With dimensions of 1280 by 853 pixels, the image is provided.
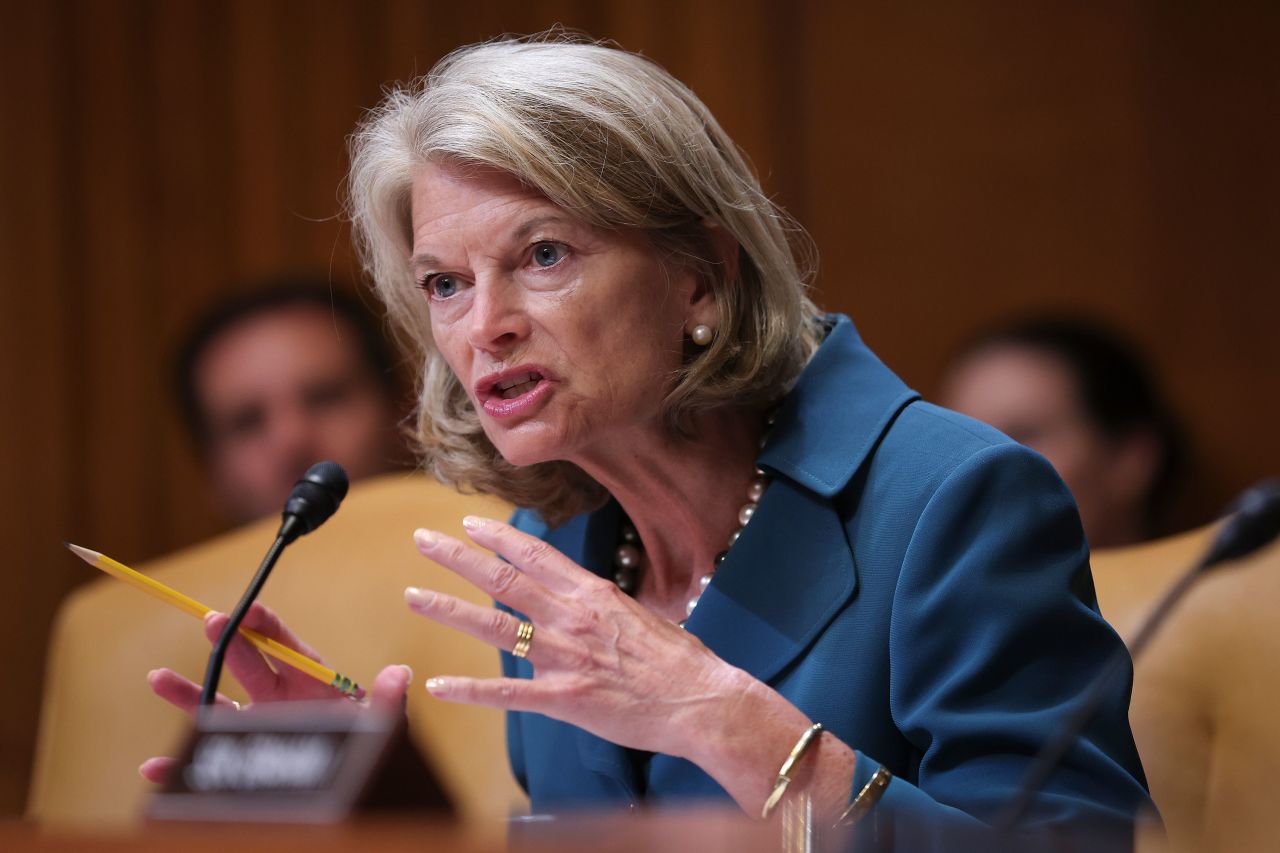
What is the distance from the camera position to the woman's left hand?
137 cm

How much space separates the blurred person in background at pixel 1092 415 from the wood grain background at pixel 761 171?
0.32 feet

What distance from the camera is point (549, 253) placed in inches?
65.1

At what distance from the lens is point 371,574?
8.80ft

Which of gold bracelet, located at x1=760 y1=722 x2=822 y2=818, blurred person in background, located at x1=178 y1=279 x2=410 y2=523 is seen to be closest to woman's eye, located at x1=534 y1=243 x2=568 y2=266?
gold bracelet, located at x1=760 y1=722 x2=822 y2=818

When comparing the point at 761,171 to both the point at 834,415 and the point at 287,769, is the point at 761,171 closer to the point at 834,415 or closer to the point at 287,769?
the point at 834,415

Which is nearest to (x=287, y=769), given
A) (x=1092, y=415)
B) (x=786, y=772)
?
(x=786, y=772)

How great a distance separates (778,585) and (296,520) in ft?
1.70

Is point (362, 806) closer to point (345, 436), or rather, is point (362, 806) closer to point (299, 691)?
point (299, 691)

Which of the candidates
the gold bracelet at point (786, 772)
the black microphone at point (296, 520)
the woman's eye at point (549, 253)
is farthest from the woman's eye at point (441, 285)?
the gold bracelet at point (786, 772)

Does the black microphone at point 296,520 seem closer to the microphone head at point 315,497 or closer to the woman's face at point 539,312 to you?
the microphone head at point 315,497

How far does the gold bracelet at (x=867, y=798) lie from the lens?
4.53 ft

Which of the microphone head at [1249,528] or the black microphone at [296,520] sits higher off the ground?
the microphone head at [1249,528]

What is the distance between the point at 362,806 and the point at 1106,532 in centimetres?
243

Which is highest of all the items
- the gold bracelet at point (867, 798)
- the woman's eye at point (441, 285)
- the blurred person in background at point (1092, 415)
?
the woman's eye at point (441, 285)
